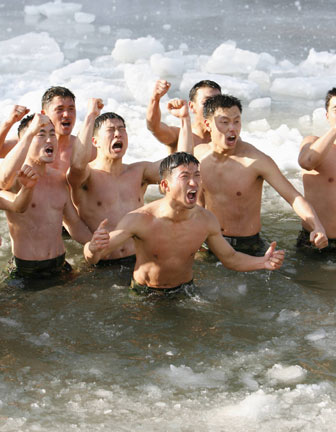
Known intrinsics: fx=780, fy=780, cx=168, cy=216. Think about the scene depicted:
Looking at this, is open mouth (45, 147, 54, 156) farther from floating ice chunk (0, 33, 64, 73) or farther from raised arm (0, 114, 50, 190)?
floating ice chunk (0, 33, 64, 73)

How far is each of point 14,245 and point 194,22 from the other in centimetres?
1043

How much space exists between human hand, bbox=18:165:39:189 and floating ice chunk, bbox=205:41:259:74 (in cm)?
674

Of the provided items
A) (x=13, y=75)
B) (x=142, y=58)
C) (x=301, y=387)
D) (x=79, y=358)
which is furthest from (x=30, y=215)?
(x=142, y=58)

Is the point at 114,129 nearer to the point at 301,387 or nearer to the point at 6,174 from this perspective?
the point at 6,174

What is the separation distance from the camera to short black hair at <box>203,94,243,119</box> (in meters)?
4.98

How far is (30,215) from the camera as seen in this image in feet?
16.0

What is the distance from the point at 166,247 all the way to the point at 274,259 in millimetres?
630

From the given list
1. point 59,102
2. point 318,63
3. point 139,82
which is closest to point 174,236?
point 59,102

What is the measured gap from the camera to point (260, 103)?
9.47 meters

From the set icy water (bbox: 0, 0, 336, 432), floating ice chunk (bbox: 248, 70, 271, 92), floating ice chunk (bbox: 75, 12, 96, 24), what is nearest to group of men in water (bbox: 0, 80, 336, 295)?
icy water (bbox: 0, 0, 336, 432)

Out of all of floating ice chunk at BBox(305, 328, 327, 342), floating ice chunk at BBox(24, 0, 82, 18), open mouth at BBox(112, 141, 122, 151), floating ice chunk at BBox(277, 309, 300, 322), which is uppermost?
floating ice chunk at BBox(24, 0, 82, 18)

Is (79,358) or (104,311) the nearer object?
(79,358)

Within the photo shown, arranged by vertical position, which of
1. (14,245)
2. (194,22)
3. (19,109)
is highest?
(194,22)

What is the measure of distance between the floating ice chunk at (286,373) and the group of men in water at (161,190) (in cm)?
56
